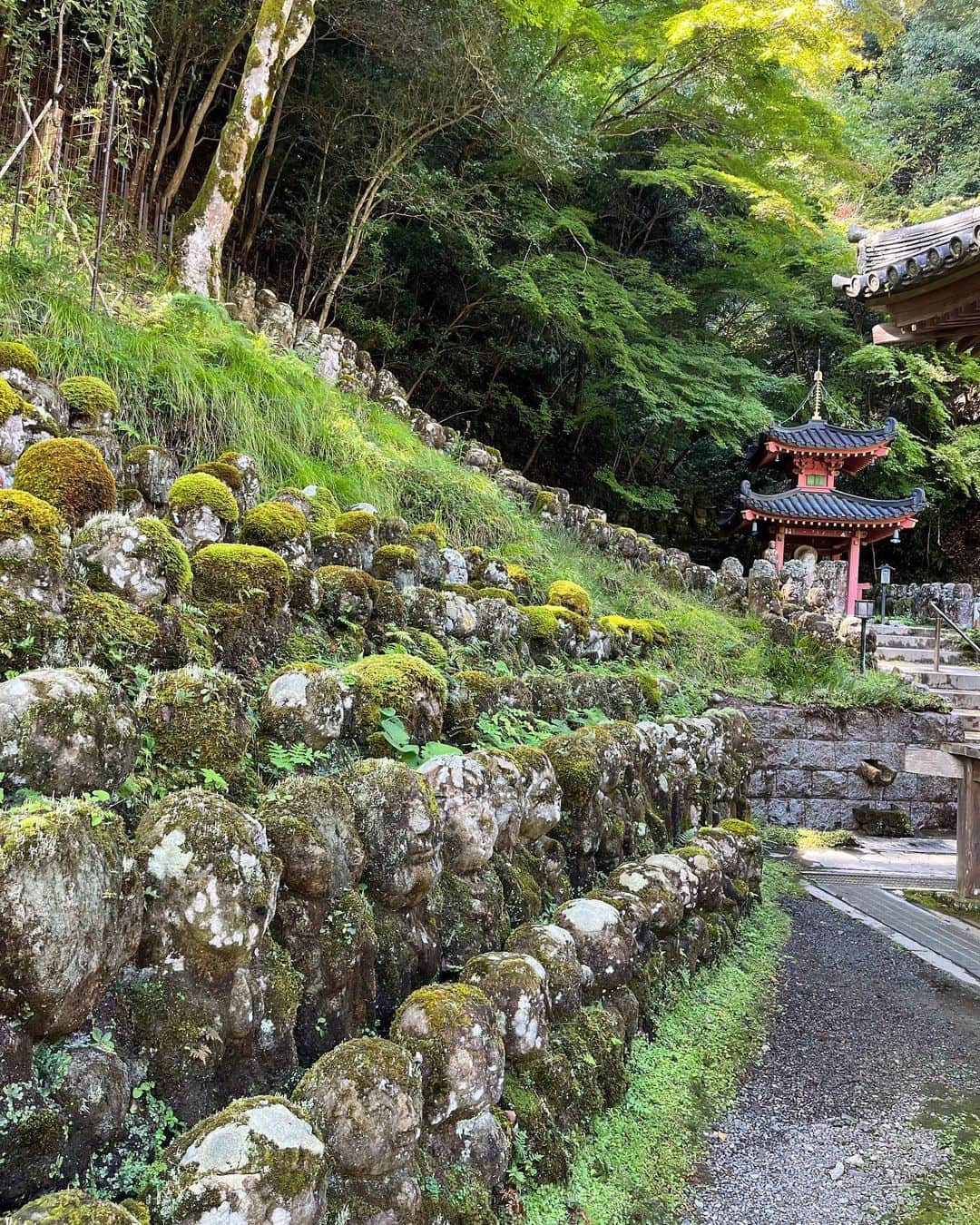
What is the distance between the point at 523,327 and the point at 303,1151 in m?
14.0

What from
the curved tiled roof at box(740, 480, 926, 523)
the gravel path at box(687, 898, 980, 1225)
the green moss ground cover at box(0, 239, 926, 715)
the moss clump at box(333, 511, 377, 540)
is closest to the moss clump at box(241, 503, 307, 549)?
the moss clump at box(333, 511, 377, 540)

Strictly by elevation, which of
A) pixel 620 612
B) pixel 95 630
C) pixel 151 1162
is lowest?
pixel 151 1162

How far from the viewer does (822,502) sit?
14898 millimetres

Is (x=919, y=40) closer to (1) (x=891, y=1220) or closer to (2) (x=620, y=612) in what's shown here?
(2) (x=620, y=612)

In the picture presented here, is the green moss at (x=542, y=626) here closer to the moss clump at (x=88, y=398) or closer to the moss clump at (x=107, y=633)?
the moss clump at (x=88, y=398)

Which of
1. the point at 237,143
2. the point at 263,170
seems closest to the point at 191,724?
the point at 237,143

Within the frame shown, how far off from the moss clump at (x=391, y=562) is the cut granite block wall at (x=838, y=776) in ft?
15.5

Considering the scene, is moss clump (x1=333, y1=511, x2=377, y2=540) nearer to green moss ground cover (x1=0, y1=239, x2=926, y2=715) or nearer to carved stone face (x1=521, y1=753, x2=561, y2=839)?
green moss ground cover (x1=0, y1=239, x2=926, y2=715)

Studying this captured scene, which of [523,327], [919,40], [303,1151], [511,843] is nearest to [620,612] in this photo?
[511,843]

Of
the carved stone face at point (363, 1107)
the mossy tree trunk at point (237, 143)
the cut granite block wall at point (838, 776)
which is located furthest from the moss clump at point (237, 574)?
the cut granite block wall at point (838, 776)

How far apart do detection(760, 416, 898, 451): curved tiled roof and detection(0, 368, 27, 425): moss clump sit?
45.4 ft

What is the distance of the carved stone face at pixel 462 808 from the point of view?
2125 millimetres

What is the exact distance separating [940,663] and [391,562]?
38.3ft

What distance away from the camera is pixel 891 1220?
2082mm
